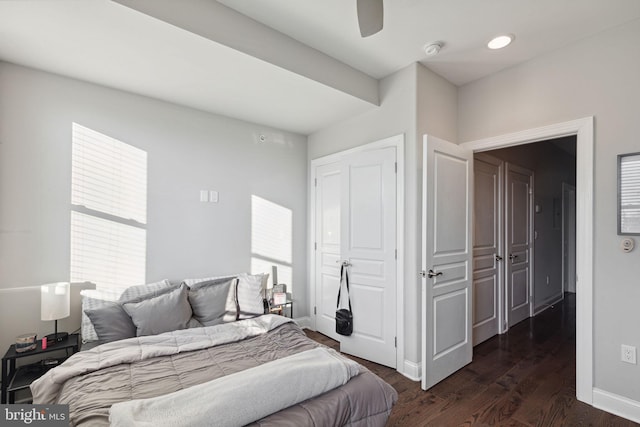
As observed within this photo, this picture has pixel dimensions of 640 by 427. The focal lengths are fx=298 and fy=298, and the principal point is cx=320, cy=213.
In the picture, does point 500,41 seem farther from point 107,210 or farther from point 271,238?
point 107,210

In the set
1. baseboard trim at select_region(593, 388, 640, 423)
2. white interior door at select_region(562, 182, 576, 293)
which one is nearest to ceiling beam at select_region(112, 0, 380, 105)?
baseboard trim at select_region(593, 388, 640, 423)

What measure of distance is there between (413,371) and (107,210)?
10.1 feet

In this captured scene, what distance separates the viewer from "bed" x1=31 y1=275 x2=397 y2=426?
130cm

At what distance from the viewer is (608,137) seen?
2.21 metres

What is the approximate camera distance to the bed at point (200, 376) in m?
1.30

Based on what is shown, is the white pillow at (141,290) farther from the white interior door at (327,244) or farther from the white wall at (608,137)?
the white wall at (608,137)

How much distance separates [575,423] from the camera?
6.73 ft

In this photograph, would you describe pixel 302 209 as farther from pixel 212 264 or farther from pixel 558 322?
pixel 558 322

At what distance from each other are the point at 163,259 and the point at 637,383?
388 centimetres

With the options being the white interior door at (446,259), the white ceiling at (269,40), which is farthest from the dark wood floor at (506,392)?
the white ceiling at (269,40)

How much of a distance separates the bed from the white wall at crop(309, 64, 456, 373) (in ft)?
3.54

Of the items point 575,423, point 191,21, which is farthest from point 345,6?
point 575,423

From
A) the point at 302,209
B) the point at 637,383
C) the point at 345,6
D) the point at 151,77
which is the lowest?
the point at 637,383

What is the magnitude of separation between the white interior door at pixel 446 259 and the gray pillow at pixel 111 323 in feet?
7.62
